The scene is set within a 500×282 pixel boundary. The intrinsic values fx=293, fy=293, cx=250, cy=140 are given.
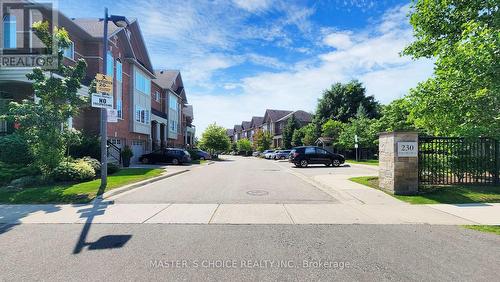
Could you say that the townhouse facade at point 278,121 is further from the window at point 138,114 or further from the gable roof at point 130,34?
the window at point 138,114

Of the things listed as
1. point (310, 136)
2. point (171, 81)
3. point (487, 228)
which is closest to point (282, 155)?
point (310, 136)

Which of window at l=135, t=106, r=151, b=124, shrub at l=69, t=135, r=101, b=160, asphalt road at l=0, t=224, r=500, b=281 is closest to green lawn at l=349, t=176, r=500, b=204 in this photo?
asphalt road at l=0, t=224, r=500, b=281

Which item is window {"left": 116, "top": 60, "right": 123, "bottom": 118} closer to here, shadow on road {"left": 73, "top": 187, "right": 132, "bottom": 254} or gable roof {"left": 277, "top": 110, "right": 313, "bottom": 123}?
shadow on road {"left": 73, "top": 187, "right": 132, "bottom": 254}

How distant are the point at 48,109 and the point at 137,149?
1715 centimetres

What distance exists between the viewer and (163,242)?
5207 mm

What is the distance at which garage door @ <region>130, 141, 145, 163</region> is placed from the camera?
27777mm

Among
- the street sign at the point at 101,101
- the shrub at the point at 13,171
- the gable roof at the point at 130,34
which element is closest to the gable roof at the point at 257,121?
the gable roof at the point at 130,34

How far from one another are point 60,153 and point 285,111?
6960 centimetres

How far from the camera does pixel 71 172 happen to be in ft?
40.3

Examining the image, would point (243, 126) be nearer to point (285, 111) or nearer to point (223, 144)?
point (285, 111)

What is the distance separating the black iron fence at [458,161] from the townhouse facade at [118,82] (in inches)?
566

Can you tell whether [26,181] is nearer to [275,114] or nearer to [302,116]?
[302,116]

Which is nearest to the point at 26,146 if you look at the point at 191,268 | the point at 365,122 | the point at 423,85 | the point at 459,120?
the point at 191,268

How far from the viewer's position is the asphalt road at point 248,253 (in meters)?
3.96
